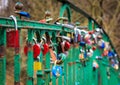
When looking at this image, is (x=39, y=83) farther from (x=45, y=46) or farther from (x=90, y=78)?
(x=90, y=78)

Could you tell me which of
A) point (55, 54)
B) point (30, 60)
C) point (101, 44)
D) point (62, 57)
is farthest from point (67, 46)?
point (101, 44)

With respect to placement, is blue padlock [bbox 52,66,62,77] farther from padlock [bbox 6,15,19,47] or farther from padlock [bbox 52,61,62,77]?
padlock [bbox 6,15,19,47]

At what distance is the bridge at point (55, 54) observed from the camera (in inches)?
85.3

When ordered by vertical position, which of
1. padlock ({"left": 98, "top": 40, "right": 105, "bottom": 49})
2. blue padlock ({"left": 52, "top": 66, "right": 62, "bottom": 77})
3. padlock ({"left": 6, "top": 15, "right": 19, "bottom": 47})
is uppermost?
padlock ({"left": 6, "top": 15, "right": 19, "bottom": 47})

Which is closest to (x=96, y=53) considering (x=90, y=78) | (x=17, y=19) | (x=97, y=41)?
(x=97, y=41)

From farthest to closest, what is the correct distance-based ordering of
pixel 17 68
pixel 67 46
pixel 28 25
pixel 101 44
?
pixel 101 44
pixel 67 46
pixel 28 25
pixel 17 68

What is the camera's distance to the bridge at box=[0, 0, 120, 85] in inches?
85.3

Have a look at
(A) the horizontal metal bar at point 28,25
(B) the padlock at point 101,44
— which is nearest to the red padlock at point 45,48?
(A) the horizontal metal bar at point 28,25

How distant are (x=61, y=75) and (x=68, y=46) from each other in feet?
0.83

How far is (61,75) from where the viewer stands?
3137mm

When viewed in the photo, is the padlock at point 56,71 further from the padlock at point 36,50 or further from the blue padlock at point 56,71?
the padlock at point 36,50

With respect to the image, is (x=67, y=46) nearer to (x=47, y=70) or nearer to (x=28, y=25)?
(x=47, y=70)

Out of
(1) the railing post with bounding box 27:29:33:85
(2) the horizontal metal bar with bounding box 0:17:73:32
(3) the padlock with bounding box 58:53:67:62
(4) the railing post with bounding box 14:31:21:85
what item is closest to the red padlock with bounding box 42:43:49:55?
(2) the horizontal metal bar with bounding box 0:17:73:32

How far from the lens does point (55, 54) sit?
2.98 m
